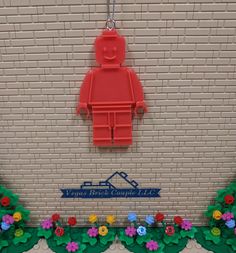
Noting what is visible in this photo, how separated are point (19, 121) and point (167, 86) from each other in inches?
26.0

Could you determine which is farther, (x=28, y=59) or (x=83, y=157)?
(x=83, y=157)

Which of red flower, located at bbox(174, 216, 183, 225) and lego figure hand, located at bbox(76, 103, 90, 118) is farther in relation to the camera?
red flower, located at bbox(174, 216, 183, 225)

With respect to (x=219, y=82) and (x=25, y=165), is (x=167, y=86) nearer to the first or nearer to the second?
(x=219, y=82)

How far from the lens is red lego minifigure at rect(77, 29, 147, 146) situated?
4.50 ft

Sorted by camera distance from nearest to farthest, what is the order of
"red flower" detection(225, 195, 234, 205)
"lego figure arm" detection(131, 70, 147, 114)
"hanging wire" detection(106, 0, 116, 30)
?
"hanging wire" detection(106, 0, 116, 30) < "lego figure arm" detection(131, 70, 147, 114) < "red flower" detection(225, 195, 234, 205)

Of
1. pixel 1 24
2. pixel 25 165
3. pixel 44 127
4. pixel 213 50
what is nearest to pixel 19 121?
pixel 44 127

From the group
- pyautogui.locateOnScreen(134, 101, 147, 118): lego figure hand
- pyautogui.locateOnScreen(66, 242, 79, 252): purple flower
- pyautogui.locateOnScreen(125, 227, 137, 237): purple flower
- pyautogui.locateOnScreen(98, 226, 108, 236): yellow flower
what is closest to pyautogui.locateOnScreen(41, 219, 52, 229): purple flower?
pyautogui.locateOnScreen(66, 242, 79, 252): purple flower

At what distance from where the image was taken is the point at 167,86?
4.90ft

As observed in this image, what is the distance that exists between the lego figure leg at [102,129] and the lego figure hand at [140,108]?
12 cm

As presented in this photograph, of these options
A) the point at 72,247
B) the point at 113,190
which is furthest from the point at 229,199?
the point at 72,247

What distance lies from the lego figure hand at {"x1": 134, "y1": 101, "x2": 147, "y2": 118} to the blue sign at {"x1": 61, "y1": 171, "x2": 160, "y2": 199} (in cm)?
33

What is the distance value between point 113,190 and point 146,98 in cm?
49

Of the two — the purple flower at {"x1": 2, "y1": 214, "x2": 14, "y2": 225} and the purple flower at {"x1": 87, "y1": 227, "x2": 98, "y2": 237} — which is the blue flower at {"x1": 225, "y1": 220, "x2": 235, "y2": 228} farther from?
the purple flower at {"x1": 2, "y1": 214, "x2": 14, "y2": 225}

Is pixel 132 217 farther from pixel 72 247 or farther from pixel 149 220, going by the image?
pixel 72 247
